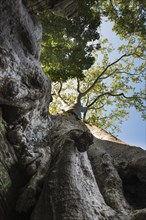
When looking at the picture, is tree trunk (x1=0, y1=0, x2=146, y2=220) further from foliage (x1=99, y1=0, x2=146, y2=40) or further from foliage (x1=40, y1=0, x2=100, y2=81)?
foliage (x1=99, y1=0, x2=146, y2=40)

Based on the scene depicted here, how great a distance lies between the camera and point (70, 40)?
6793mm

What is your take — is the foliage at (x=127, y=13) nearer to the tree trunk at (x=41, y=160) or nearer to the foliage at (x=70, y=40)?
the foliage at (x=70, y=40)

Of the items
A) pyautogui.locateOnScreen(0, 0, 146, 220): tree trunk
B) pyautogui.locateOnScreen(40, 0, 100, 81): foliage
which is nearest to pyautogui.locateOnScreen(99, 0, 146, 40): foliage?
pyautogui.locateOnScreen(40, 0, 100, 81): foliage

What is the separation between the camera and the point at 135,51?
1058 cm

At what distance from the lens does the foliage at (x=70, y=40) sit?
6602mm

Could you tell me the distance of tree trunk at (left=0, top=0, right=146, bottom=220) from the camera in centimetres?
296

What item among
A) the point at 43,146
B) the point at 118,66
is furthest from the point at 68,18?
the point at 118,66

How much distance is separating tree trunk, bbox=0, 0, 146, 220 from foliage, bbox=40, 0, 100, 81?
48.9 inches

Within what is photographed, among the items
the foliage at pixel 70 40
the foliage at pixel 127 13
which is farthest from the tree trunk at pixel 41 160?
the foliage at pixel 127 13

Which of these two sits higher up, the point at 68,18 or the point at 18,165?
the point at 68,18

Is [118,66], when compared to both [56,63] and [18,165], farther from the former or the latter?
[18,165]

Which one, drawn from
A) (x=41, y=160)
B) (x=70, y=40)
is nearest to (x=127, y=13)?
(x=70, y=40)

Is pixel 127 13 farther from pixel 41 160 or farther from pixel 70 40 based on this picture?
pixel 41 160

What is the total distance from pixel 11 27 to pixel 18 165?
263 cm
